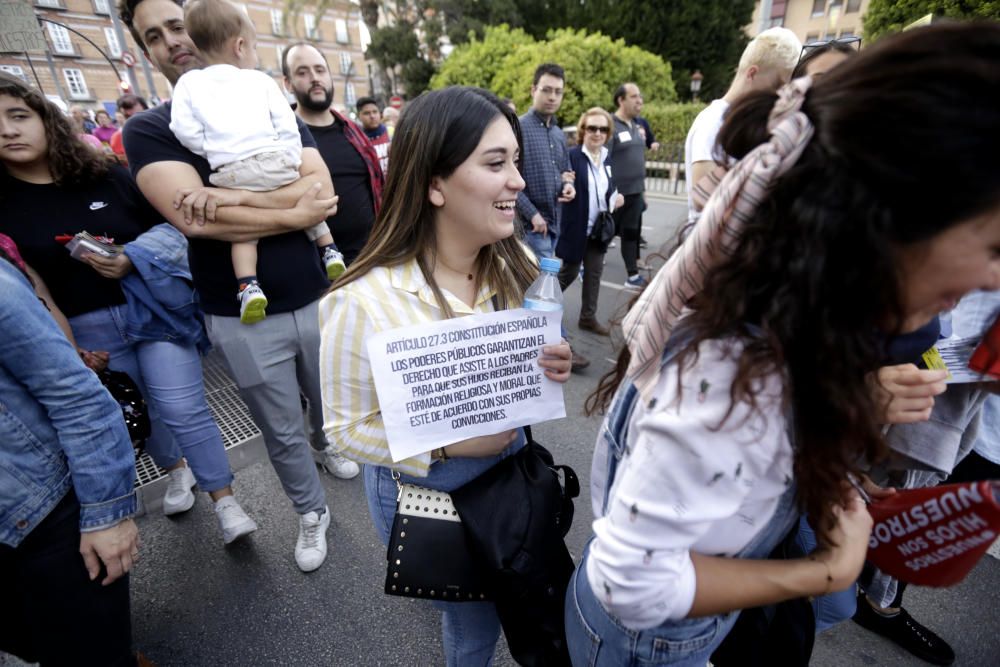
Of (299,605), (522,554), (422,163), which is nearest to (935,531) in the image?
(522,554)

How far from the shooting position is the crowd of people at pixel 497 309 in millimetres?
643

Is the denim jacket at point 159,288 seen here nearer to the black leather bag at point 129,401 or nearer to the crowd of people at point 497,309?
the crowd of people at point 497,309

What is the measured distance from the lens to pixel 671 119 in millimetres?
16266

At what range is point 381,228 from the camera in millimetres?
1372

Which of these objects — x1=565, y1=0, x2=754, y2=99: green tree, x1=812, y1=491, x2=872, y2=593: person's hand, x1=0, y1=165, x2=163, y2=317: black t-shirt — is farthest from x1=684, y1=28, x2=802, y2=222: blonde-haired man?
x1=565, y1=0, x2=754, y2=99: green tree

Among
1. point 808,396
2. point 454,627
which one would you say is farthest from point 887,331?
point 454,627

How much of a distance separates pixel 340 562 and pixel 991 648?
8.86 ft

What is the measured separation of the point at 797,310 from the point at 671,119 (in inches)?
704

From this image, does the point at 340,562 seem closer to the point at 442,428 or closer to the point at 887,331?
the point at 442,428

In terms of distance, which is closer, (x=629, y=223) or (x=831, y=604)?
(x=831, y=604)

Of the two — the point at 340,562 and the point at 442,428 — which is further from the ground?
the point at 442,428

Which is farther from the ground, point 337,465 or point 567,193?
point 567,193

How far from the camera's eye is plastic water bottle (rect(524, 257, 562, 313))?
4.24 ft

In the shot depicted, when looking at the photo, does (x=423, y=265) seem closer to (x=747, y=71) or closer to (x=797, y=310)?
(x=797, y=310)
